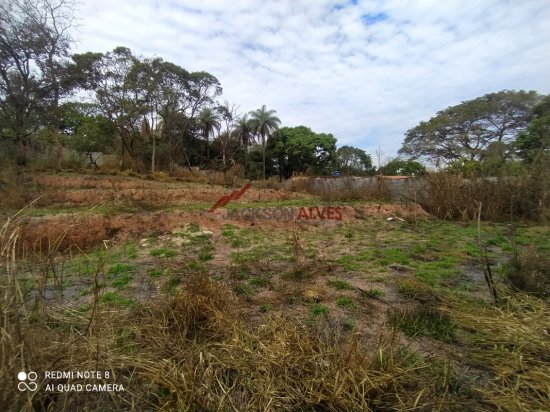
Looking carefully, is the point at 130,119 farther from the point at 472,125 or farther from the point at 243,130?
the point at 472,125

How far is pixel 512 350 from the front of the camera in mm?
2551

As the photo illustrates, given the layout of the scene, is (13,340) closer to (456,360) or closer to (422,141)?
(456,360)

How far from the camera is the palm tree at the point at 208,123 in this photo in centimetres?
3045

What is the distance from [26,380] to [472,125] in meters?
30.4

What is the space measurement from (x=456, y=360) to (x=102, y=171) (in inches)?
778

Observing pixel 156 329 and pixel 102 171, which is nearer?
pixel 156 329

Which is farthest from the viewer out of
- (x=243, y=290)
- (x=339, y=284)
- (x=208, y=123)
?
(x=208, y=123)

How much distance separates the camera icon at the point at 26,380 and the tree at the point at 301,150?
3161 centimetres

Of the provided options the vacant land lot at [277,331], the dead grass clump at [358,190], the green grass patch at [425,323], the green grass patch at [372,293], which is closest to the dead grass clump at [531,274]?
the vacant land lot at [277,331]

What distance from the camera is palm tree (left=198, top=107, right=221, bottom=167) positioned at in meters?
30.5

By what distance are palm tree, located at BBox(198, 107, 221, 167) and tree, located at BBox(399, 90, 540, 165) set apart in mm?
18591

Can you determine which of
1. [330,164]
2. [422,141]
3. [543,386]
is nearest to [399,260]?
[543,386]

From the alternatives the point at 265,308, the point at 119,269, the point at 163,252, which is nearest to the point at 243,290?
the point at 265,308

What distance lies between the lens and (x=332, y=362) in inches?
87.5
